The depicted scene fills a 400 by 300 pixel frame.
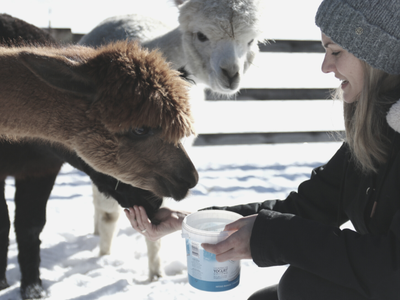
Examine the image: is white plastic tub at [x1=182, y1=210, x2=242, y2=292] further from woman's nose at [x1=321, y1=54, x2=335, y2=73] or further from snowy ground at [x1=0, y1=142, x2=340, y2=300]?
woman's nose at [x1=321, y1=54, x2=335, y2=73]

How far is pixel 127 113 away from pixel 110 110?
8 centimetres

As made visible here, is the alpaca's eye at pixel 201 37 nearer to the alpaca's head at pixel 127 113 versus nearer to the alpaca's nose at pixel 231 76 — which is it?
the alpaca's nose at pixel 231 76

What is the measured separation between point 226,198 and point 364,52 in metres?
2.79

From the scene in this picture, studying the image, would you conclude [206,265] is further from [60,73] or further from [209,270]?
[60,73]

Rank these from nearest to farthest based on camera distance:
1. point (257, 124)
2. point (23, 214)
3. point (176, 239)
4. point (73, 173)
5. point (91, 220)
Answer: point (23, 214) < point (176, 239) < point (91, 220) < point (73, 173) < point (257, 124)

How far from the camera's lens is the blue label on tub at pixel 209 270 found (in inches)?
53.2

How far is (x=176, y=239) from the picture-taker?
9.94 feet

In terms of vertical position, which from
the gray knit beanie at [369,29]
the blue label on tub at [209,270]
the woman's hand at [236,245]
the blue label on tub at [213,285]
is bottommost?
the blue label on tub at [213,285]

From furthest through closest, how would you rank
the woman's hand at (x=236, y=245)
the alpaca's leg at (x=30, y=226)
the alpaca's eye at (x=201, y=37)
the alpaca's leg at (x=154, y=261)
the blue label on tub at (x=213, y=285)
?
the alpaca's eye at (x=201, y=37) → the alpaca's leg at (x=154, y=261) → the alpaca's leg at (x=30, y=226) → the blue label on tub at (x=213, y=285) → the woman's hand at (x=236, y=245)

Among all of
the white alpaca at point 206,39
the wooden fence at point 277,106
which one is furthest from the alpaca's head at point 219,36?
the wooden fence at point 277,106

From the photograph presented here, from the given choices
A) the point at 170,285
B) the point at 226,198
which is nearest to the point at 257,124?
the point at 226,198

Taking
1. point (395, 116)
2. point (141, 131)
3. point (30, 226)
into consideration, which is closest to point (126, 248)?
point (30, 226)

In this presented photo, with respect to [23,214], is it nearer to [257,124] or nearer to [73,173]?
[73,173]

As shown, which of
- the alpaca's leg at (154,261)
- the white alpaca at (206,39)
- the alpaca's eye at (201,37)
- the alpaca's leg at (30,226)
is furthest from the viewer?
the alpaca's eye at (201,37)
